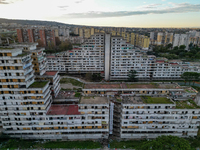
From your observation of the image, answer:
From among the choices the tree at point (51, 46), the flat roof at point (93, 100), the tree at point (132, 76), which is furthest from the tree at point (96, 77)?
the tree at point (51, 46)

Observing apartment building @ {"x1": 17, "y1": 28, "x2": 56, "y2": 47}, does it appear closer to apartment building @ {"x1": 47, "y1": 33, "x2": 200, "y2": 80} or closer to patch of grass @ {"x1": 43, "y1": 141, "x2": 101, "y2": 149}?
apartment building @ {"x1": 47, "y1": 33, "x2": 200, "y2": 80}

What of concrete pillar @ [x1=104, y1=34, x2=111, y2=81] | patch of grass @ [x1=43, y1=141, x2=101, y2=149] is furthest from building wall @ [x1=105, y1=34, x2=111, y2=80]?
patch of grass @ [x1=43, y1=141, x2=101, y2=149]

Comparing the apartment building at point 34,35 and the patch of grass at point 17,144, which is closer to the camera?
the patch of grass at point 17,144

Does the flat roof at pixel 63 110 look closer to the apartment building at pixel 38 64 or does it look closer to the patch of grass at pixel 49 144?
the apartment building at pixel 38 64

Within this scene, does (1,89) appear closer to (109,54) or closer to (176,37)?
(109,54)

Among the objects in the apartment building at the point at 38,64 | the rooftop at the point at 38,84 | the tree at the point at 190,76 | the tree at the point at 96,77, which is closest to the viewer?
the rooftop at the point at 38,84

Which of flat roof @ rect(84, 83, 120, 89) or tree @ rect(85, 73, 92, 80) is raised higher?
flat roof @ rect(84, 83, 120, 89)

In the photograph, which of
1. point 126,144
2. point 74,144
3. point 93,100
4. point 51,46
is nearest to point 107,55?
point 93,100

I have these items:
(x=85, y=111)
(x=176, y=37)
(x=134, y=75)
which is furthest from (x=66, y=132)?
(x=176, y=37)

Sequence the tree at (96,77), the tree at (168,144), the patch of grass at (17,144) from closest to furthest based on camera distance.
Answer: the tree at (168,144) → the patch of grass at (17,144) → the tree at (96,77)
